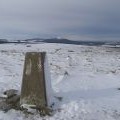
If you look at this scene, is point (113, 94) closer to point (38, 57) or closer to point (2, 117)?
point (38, 57)

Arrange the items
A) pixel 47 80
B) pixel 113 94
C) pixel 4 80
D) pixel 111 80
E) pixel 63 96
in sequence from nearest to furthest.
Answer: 1. pixel 47 80
2. pixel 63 96
3. pixel 113 94
4. pixel 4 80
5. pixel 111 80

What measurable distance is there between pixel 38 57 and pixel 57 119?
1.89 meters

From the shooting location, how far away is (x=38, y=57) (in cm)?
821

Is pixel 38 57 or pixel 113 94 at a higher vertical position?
pixel 38 57

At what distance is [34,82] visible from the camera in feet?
26.8

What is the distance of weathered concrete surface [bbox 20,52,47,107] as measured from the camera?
8062 millimetres

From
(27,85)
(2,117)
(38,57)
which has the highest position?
(38,57)

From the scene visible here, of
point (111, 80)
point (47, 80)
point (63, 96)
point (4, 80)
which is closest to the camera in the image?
point (47, 80)

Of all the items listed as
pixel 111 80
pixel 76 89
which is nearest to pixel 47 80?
pixel 76 89

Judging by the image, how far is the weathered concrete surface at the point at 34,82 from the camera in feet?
26.5

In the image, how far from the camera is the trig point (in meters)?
8.05

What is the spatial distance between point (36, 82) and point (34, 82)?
6cm

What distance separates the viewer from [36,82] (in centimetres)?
816

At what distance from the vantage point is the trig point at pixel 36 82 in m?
8.05
